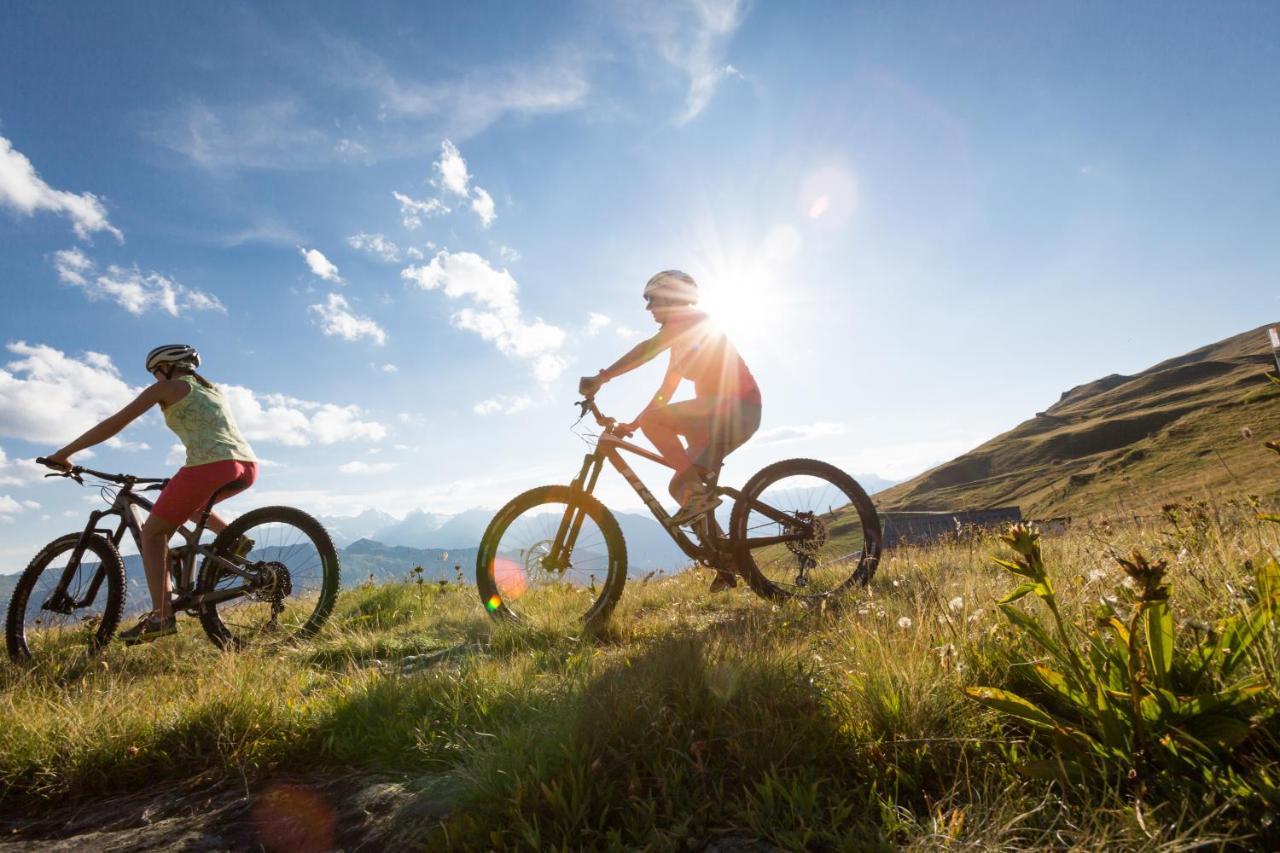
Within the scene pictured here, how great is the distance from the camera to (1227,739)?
155 cm

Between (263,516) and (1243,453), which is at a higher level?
(263,516)

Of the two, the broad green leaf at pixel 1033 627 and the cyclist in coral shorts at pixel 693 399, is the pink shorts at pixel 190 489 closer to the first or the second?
the cyclist in coral shorts at pixel 693 399

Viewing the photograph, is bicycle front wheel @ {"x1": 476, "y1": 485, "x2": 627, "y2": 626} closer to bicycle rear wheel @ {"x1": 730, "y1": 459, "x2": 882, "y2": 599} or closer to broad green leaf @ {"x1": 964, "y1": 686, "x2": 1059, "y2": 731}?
bicycle rear wheel @ {"x1": 730, "y1": 459, "x2": 882, "y2": 599}

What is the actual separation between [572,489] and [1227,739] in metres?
4.86

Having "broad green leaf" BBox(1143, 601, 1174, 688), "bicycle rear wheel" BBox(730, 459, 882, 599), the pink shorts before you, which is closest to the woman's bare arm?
the pink shorts

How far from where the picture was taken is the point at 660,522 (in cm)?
592

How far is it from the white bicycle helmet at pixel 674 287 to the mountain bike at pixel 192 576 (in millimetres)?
4175

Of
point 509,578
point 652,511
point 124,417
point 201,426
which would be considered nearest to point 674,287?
point 652,511

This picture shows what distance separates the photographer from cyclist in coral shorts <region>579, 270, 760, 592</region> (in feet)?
19.0

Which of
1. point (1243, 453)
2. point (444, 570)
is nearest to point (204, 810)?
point (444, 570)

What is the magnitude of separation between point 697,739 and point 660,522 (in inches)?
144

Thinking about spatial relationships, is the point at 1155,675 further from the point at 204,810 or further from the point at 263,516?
the point at 263,516

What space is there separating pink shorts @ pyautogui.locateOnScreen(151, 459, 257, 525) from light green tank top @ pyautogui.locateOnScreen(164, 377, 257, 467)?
81mm

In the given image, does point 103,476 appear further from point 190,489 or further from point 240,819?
point 240,819
